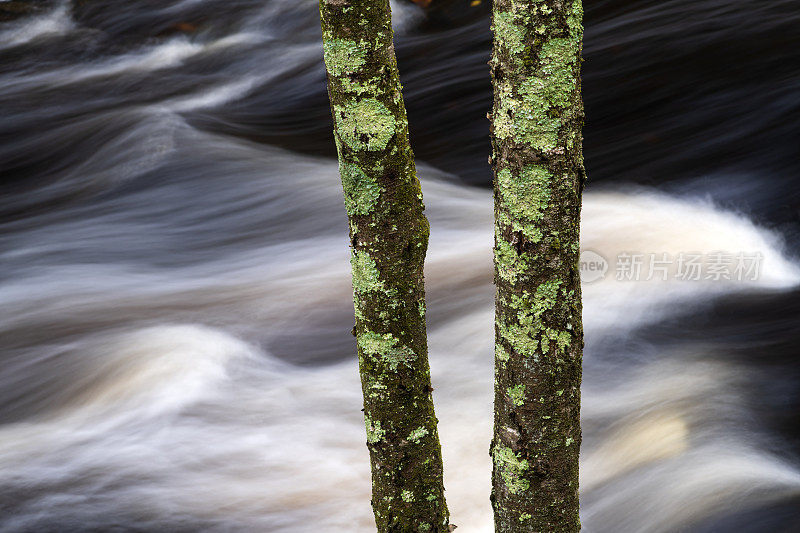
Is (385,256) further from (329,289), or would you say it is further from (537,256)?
(329,289)

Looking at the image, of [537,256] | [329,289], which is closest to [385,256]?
[537,256]

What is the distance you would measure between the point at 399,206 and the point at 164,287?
Answer: 4724mm

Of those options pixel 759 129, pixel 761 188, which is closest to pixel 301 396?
pixel 761 188

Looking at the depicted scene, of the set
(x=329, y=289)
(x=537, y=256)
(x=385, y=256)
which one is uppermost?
(x=329, y=289)

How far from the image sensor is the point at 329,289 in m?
5.86

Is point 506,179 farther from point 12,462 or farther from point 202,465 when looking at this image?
point 12,462

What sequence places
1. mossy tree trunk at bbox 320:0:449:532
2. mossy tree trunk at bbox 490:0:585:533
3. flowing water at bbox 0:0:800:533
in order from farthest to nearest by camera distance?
1. flowing water at bbox 0:0:800:533
2. mossy tree trunk at bbox 320:0:449:532
3. mossy tree trunk at bbox 490:0:585:533

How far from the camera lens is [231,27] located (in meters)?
11.2

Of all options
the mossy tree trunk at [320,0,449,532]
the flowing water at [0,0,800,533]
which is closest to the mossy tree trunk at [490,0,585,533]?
the mossy tree trunk at [320,0,449,532]

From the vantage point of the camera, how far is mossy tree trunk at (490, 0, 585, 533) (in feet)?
4.76

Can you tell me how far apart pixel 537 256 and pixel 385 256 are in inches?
13.7

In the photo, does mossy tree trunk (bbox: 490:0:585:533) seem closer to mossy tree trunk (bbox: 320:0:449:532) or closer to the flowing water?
mossy tree trunk (bbox: 320:0:449:532)

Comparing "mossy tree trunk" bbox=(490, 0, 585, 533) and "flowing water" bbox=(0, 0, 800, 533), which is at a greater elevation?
"flowing water" bbox=(0, 0, 800, 533)

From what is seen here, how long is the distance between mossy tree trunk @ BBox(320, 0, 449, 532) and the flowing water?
1762mm
